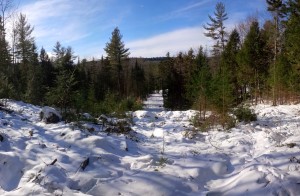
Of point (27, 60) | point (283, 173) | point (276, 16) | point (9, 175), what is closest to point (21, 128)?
point (9, 175)

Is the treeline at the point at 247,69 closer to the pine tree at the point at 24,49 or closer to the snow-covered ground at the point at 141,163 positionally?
the snow-covered ground at the point at 141,163

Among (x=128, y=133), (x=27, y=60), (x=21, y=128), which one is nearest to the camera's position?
(x=21, y=128)

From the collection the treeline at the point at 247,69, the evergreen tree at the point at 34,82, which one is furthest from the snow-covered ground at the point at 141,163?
the evergreen tree at the point at 34,82

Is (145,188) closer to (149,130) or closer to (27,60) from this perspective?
(149,130)

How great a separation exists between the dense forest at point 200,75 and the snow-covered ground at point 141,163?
2379 millimetres

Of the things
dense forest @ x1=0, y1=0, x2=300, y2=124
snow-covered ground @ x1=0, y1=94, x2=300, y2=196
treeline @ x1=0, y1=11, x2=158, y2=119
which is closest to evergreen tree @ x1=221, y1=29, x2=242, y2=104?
dense forest @ x1=0, y1=0, x2=300, y2=124

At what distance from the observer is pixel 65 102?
11047 millimetres

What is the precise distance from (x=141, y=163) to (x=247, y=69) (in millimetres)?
21477

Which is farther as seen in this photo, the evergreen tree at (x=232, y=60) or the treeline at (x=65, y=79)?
the evergreen tree at (x=232, y=60)

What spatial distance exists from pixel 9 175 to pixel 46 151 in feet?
4.12

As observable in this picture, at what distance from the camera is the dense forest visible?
1266 cm

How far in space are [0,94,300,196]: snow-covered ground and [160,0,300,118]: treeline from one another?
3713 mm

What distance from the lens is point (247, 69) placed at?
26016mm

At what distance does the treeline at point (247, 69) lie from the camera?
44.4ft
